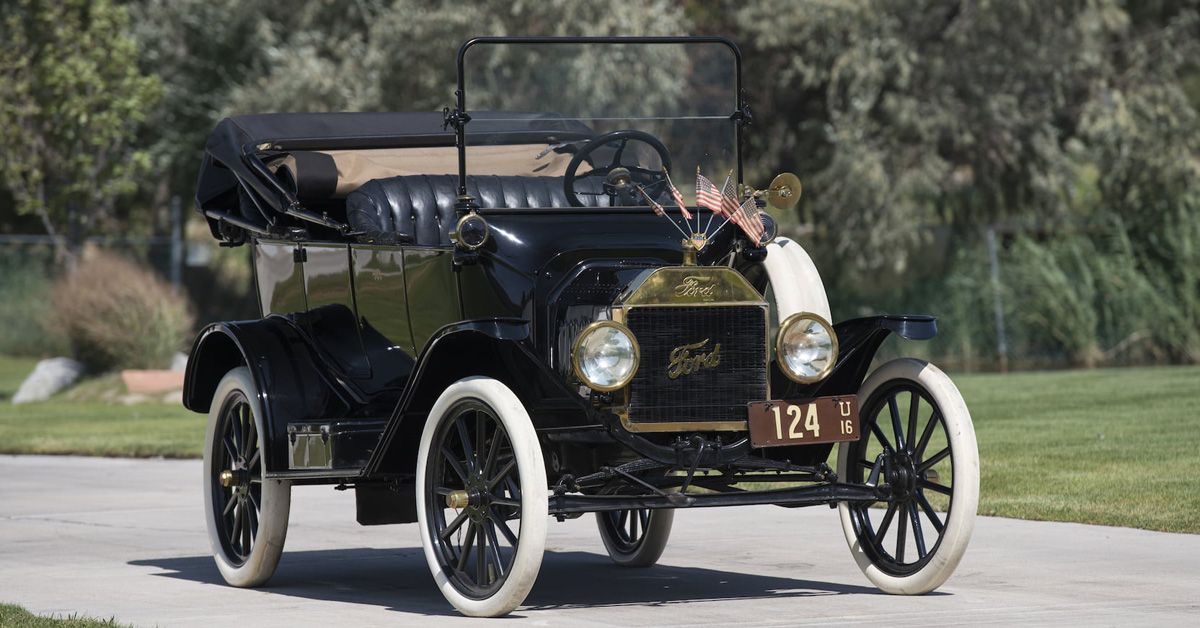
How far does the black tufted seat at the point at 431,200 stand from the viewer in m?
7.94

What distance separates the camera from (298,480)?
25.4 ft

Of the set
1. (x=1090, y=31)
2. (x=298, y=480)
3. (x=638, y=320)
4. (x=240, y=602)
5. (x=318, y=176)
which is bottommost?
(x=240, y=602)

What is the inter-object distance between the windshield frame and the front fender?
25.9 inches

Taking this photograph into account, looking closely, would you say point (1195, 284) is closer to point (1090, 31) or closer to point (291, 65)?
point (1090, 31)

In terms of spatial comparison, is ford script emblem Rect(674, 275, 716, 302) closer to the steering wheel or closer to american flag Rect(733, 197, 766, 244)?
american flag Rect(733, 197, 766, 244)

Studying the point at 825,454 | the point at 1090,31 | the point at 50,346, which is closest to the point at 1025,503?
the point at 825,454

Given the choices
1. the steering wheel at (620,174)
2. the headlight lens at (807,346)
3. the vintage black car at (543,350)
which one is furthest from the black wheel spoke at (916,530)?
the steering wheel at (620,174)

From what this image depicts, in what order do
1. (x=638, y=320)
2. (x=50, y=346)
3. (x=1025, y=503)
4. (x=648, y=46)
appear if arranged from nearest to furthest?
(x=638, y=320) < (x=648, y=46) < (x=1025, y=503) < (x=50, y=346)

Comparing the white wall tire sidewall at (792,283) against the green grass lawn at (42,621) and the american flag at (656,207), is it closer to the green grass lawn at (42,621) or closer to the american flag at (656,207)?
the american flag at (656,207)

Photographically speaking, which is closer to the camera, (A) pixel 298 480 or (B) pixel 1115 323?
Answer: (A) pixel 298 480

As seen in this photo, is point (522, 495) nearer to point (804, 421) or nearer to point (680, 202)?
point (804, 421)

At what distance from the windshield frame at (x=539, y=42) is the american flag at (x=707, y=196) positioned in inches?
27.0

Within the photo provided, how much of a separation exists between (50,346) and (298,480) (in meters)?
19.7

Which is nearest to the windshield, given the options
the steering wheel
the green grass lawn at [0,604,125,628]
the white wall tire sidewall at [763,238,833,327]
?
the steering wheel
